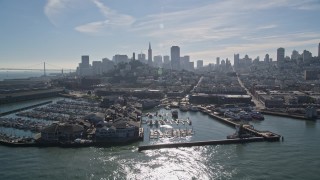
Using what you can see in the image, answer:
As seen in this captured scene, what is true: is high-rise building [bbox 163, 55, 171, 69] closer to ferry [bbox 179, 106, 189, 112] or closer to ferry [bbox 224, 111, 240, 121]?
ferry [bbox 179, 106, 189, 112]

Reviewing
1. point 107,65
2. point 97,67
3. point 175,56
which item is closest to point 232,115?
point 107,65

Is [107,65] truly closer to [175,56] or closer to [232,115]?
[175,56]

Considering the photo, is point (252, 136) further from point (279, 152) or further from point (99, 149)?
point (99, 149)

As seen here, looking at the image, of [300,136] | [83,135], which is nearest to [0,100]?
[83,135]

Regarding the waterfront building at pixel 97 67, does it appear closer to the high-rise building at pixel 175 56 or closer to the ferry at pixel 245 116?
the high-rise building at pixel 175 56

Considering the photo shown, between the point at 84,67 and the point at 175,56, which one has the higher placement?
the point at 175,56

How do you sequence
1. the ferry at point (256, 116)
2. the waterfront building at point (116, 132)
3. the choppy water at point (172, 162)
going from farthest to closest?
the ferry at point (256, 116)
the waterfront building at point (116, 132)
the choppy water at point (172, 162)

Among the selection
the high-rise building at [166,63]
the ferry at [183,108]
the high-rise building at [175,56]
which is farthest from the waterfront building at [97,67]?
the ferry at [183,108]

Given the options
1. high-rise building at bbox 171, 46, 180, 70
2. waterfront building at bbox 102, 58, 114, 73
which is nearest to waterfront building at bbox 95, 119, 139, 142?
waterfront building at bbox 102, 58, 114, 73
